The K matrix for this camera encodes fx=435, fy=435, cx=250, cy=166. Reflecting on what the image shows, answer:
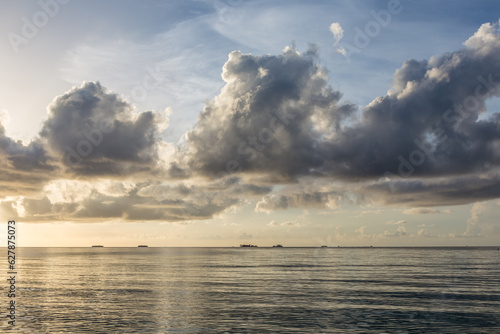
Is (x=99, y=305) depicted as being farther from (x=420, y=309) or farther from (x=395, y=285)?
(x=395, y=285)

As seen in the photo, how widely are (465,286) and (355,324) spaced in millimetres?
49532

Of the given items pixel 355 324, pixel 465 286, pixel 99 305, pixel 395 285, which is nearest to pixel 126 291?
pixel 99 305

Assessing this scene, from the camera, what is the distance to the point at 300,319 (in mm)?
55969

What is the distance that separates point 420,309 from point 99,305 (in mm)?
48190

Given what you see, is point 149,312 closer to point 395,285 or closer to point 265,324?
point 265,324

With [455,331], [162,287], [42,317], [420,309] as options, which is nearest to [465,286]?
[420,309]

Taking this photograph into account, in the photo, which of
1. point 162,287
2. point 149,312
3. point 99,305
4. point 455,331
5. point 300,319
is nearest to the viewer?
point 455,331

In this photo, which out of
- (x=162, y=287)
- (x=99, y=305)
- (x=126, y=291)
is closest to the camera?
(x=99, y=305)

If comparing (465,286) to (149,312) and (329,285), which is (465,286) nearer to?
(329,285)

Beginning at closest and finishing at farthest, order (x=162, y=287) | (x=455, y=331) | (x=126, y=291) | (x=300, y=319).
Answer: (x=455, y=331), (x=300, y=319), (x=126, y=291), (x=162, y=287)

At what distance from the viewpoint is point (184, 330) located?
164 ft

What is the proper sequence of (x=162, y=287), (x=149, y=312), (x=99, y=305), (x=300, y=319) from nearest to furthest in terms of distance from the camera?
(x=300, y=319), (x=149, y=312), (x=99, y=305), (x=162, y=287)

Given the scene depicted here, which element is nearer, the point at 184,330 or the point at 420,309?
the point at 184,330

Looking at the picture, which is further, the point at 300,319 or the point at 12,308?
the point at 12,308
